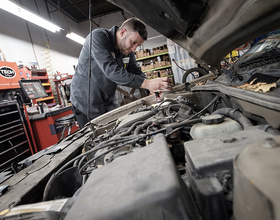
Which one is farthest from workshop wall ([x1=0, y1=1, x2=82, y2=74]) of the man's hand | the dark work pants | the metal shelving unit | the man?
the man's hand

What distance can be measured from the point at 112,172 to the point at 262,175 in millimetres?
365

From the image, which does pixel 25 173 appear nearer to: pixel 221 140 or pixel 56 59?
pixel 221 140

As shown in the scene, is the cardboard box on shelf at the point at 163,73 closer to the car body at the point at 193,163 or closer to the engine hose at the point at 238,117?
the car body at the point at 193,163

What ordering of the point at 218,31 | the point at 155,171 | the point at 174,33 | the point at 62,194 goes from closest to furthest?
1. the point at 155,171
2. the point at 62,194
3. the point at 218,31
4. the point at 174,33

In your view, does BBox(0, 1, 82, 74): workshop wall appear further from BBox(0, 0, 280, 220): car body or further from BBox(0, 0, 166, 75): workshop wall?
BBox(0, 0, 280, 220): car body

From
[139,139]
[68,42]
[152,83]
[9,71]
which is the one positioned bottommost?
[139,139]

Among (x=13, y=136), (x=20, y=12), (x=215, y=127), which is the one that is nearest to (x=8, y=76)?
(x=13, y=136)

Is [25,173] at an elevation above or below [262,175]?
below

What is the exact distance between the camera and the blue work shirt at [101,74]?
1.65 meters

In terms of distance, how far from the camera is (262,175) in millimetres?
266

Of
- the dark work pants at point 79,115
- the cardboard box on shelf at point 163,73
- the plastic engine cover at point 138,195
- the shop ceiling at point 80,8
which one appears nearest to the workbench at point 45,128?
the dark work pants at point 79,115

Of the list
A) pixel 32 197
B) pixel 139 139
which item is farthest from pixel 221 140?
pixel 32 197

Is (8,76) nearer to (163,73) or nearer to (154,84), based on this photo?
(154,84)

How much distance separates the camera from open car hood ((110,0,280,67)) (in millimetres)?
696
